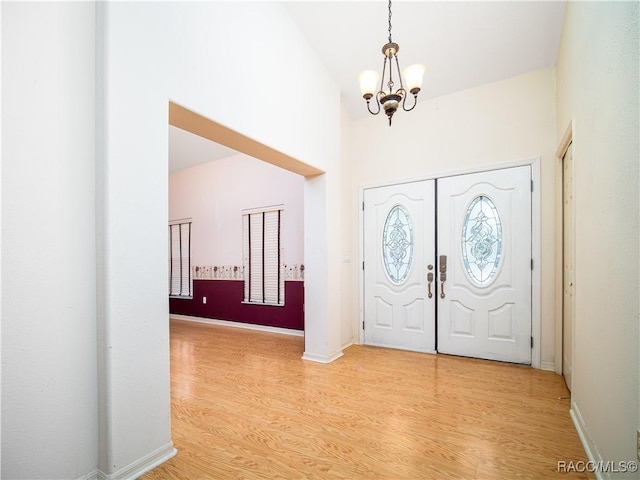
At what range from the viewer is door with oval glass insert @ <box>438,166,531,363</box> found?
354 cm

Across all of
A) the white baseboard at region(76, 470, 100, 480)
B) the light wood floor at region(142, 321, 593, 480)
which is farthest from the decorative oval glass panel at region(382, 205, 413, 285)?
the white baseboard at region(76, 470, 100, 480)

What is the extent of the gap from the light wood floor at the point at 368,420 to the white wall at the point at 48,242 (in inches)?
24.0

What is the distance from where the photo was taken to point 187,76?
2195 millimetres

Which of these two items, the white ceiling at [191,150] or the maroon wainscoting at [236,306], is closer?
the maroon wainscoting at [236,306]

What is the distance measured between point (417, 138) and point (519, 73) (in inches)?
49.2

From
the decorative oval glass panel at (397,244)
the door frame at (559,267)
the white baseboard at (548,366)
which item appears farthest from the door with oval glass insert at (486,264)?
the decorative oval glass panel at (397,244)

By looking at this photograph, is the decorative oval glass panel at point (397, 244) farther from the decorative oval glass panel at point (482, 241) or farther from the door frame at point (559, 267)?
the door frame at point (559, 267)

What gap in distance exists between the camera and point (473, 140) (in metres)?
3.81

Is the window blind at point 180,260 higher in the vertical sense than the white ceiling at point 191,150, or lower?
lower

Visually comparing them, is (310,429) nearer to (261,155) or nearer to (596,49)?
(261,155)

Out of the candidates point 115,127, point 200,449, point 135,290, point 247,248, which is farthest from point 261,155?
point 247,248

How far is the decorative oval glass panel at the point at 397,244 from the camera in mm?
4211

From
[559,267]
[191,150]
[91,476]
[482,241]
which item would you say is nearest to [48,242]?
[91,476]

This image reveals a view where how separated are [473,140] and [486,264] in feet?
4.89
